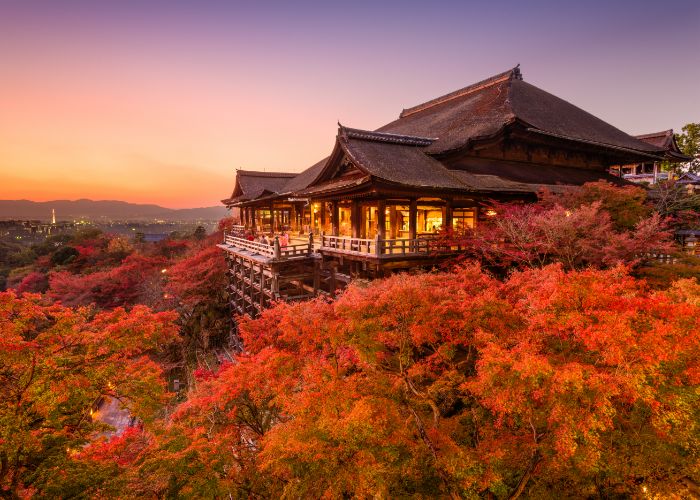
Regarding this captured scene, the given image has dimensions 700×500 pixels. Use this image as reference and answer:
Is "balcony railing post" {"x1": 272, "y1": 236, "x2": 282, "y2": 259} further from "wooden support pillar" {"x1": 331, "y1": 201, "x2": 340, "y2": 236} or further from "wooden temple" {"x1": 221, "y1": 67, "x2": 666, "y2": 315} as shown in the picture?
"wooden support pillar" {"x1": 331, "y1": 201, "x2": 340, "y2": 236}

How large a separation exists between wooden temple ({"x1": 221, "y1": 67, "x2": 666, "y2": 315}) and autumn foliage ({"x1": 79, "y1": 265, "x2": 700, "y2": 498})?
6254 mm

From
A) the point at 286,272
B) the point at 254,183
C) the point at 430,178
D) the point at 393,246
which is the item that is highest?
the point at 254,183

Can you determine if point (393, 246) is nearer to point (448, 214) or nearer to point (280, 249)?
point (448, 214)

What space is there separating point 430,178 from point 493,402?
11.4 meters

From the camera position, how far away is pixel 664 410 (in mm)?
6406

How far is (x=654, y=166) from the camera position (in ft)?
110

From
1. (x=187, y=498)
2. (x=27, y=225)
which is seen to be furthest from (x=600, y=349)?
(x=27, y=225)

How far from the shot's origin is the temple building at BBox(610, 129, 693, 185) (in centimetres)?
2709

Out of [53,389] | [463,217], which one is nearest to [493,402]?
[53,389]

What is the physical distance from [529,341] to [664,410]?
249 cm

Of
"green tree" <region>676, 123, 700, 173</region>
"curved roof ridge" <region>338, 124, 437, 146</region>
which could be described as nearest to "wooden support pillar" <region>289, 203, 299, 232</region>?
"curved roof ridge" <region>338, 124, 437, 146</region>

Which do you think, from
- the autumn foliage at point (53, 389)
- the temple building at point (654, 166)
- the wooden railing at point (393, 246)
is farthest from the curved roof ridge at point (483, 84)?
the autumn foliage at point (53, 389)

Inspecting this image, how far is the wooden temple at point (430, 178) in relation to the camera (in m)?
15.6

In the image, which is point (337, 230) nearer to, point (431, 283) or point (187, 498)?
point (431, 283)
